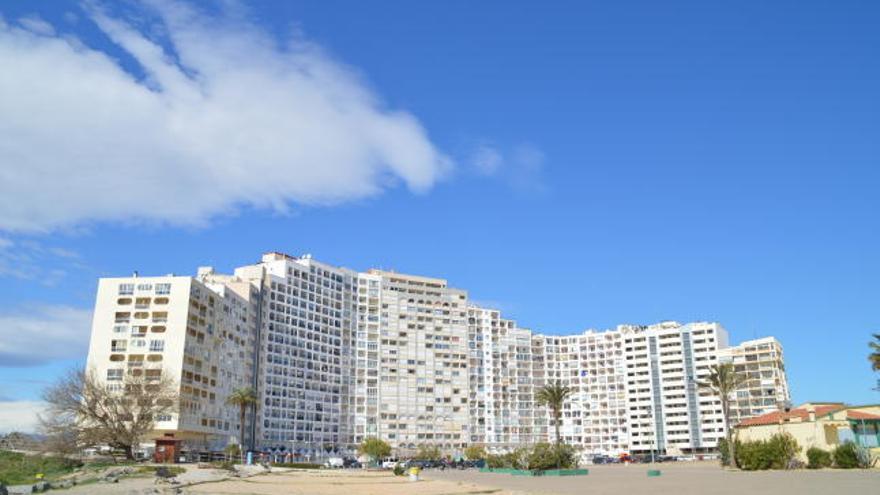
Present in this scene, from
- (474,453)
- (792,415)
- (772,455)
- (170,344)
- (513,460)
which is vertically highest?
(170,344)

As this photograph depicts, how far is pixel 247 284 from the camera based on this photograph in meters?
142

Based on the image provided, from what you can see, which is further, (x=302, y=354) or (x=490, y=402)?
(x=490, y=402)

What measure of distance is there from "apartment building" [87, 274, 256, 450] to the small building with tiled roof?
77.1m

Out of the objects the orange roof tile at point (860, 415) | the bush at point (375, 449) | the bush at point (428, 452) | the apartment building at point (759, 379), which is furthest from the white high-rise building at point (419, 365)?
the orange roof tile at point (860, 415)

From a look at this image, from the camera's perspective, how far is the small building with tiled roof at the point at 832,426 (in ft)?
251

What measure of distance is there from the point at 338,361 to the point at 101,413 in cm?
8349

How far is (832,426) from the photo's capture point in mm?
78062

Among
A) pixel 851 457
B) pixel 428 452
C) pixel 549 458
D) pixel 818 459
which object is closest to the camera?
pixel 851 457

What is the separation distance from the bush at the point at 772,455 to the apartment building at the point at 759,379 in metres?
112

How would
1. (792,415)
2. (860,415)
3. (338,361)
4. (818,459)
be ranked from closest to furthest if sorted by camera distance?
(818,459) → (860,415) → (792,415) → (338,361)

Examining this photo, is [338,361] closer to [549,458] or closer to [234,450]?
[234,450]

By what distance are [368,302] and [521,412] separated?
5151 cm

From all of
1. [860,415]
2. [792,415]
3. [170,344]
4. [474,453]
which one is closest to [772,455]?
[860,415]

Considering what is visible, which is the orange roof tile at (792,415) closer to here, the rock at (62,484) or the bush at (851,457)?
the bush at (851,457)
